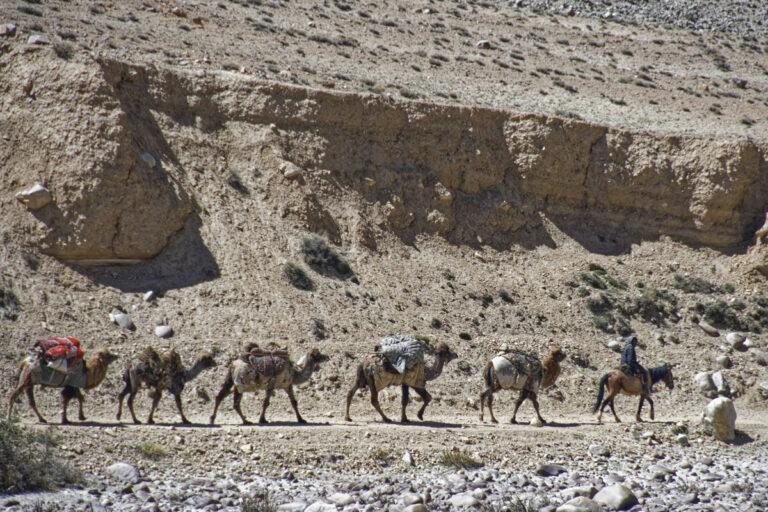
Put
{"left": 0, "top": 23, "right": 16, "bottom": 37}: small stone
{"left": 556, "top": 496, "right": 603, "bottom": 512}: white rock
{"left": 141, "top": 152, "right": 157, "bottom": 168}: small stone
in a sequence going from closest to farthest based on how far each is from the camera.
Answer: {"left": 556, "top": 496, "right": 603, "bottom": 512}: white rock < {"left": 141, "top": 152, "right": 157, "bottom": 168}: small stone < {"left": 0, "top": 23, "right": 16, "bottom": 37}: small stone

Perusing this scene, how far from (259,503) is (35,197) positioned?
12.2 m

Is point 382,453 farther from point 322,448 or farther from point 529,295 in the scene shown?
point 529,295

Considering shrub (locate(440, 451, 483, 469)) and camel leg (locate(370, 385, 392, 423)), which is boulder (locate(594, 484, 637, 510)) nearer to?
shrub (locate(440, 451, 483, 469))

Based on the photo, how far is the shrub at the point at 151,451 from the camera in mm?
16141

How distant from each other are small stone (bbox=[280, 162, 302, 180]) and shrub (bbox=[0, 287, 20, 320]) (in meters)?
8.13

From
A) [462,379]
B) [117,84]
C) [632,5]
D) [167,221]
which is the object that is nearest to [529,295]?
[462,379]

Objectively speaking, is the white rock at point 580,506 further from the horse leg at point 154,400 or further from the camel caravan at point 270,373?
the horse leg at point 154,400

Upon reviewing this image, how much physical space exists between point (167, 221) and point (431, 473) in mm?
10926

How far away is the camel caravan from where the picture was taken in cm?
1748

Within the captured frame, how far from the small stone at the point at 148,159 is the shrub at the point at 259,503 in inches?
473

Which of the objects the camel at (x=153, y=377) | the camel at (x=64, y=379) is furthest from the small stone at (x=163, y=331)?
the camel at (x=153, y=377)

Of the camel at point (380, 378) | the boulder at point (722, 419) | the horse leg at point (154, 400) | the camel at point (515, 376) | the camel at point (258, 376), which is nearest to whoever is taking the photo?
the horse leg at point (154, 400)

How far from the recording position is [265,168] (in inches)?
1062

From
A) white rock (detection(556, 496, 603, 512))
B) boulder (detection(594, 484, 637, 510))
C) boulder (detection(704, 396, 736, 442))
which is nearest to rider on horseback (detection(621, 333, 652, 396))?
boulder (detection(704, 396, 736, 442))
